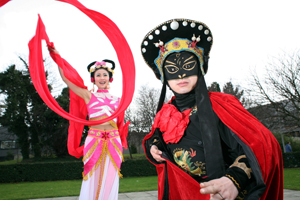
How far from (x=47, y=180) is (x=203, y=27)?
13627 mm

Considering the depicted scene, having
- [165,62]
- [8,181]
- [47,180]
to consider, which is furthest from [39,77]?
[8,181]

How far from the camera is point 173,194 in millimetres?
1734

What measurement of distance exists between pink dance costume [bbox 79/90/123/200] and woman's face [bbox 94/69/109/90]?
23 centimetres

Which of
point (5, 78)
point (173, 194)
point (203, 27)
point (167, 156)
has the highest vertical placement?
point (5, 78)

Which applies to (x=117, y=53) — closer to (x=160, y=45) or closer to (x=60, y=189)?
(x=160, y=45)

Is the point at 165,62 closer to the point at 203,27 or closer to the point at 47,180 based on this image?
the point at 203,27

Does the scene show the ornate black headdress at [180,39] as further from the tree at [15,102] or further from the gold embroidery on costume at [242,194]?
the tree at [15,102]

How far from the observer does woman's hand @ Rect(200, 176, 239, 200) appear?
124 cm

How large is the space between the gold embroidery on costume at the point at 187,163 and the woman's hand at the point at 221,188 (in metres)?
0.37

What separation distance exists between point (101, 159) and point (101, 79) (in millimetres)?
1360

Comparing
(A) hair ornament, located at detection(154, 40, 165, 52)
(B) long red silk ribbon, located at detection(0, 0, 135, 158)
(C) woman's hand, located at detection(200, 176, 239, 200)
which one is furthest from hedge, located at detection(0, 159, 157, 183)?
(C) woman's hand, located at detection(200, 176, 239, 200)

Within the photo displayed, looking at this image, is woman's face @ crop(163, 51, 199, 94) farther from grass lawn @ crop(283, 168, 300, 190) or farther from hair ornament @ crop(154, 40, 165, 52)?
grass lawn @ crop(283, 168, 300, 190)

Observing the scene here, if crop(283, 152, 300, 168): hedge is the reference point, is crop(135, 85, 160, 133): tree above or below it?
above

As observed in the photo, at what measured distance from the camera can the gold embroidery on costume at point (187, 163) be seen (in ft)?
5.52
